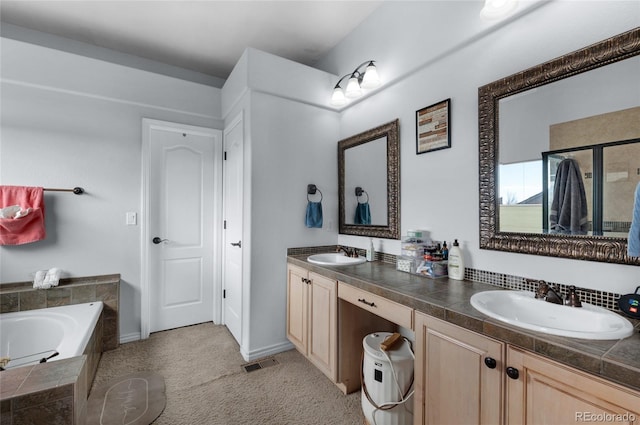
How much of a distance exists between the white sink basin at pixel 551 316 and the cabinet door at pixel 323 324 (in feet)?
3.11

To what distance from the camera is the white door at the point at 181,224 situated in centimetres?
289

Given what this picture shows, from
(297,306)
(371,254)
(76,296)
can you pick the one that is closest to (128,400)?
(76,296)

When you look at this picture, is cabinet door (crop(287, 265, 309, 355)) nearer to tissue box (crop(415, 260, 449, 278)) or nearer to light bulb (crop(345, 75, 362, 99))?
tissue box (crop(415, 260, 449, 278))

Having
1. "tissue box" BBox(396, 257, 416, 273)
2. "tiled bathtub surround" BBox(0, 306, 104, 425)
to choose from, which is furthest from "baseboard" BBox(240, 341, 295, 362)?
"tissue box" BBox(396, 257, 416, 273)

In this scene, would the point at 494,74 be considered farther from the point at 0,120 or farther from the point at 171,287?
the point at 0,120

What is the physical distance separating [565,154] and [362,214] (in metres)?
1.48

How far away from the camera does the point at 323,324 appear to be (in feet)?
6.61

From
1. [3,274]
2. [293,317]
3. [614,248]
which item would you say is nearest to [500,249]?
[614,248]

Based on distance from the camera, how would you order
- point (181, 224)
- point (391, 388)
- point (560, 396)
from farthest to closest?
point (181, 224) → point (391, 388) → point (560, 396)

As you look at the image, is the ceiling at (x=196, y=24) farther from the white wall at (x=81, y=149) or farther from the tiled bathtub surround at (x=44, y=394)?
the tiled bathtub surround at (x=44, y=394)

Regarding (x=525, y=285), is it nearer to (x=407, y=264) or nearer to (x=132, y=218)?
(x=407, y=264)

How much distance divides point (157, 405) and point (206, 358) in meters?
0.60

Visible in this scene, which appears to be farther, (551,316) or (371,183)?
(371,183)

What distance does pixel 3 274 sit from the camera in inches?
91.7
